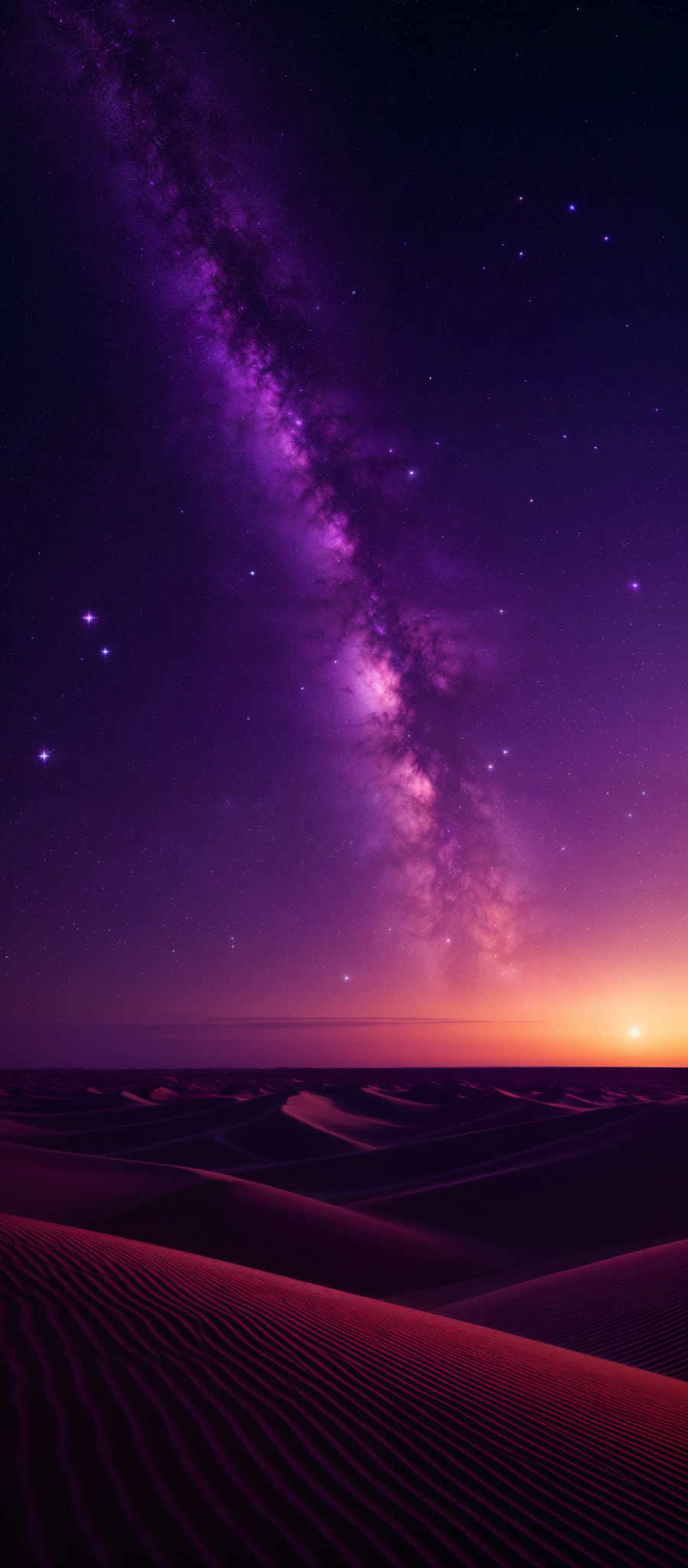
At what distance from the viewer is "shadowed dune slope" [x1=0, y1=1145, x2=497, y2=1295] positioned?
12.9 metres

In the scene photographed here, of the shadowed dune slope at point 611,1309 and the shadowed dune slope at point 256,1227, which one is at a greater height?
the shadowed dune slope at point 611,1309

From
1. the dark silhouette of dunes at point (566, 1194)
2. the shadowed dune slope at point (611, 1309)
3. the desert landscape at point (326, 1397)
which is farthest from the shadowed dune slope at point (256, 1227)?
the shadowed dune slope at point (611, 1309)

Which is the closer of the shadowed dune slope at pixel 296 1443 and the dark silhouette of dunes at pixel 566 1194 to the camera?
the shadowed dune slope at pixel 296 1443

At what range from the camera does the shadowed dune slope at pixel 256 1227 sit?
12938 millimetres

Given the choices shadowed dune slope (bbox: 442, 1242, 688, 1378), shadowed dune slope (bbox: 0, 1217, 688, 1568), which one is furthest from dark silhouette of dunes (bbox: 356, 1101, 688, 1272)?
shadowed dune slope (bbox: 0, 1217, 688, 1568)

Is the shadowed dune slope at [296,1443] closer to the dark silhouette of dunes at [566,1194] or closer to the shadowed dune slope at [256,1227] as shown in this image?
the shadowed dune slope at [256,1227]

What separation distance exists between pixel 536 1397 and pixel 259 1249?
9.47 m

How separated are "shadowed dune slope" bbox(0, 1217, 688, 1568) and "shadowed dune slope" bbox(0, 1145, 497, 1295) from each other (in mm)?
7840

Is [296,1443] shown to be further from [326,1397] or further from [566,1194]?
[566,1194]

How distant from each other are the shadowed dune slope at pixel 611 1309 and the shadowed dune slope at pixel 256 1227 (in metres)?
2.28

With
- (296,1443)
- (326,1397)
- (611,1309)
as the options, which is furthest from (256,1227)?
(296,1443)

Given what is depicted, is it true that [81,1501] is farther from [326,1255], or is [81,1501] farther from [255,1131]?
[255,1131]

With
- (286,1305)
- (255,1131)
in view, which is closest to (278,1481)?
(286,1305)

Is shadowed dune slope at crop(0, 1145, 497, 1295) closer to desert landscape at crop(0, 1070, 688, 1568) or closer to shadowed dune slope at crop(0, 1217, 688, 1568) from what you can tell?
desert landscape at crop(0, 1070, 688, 1568)
